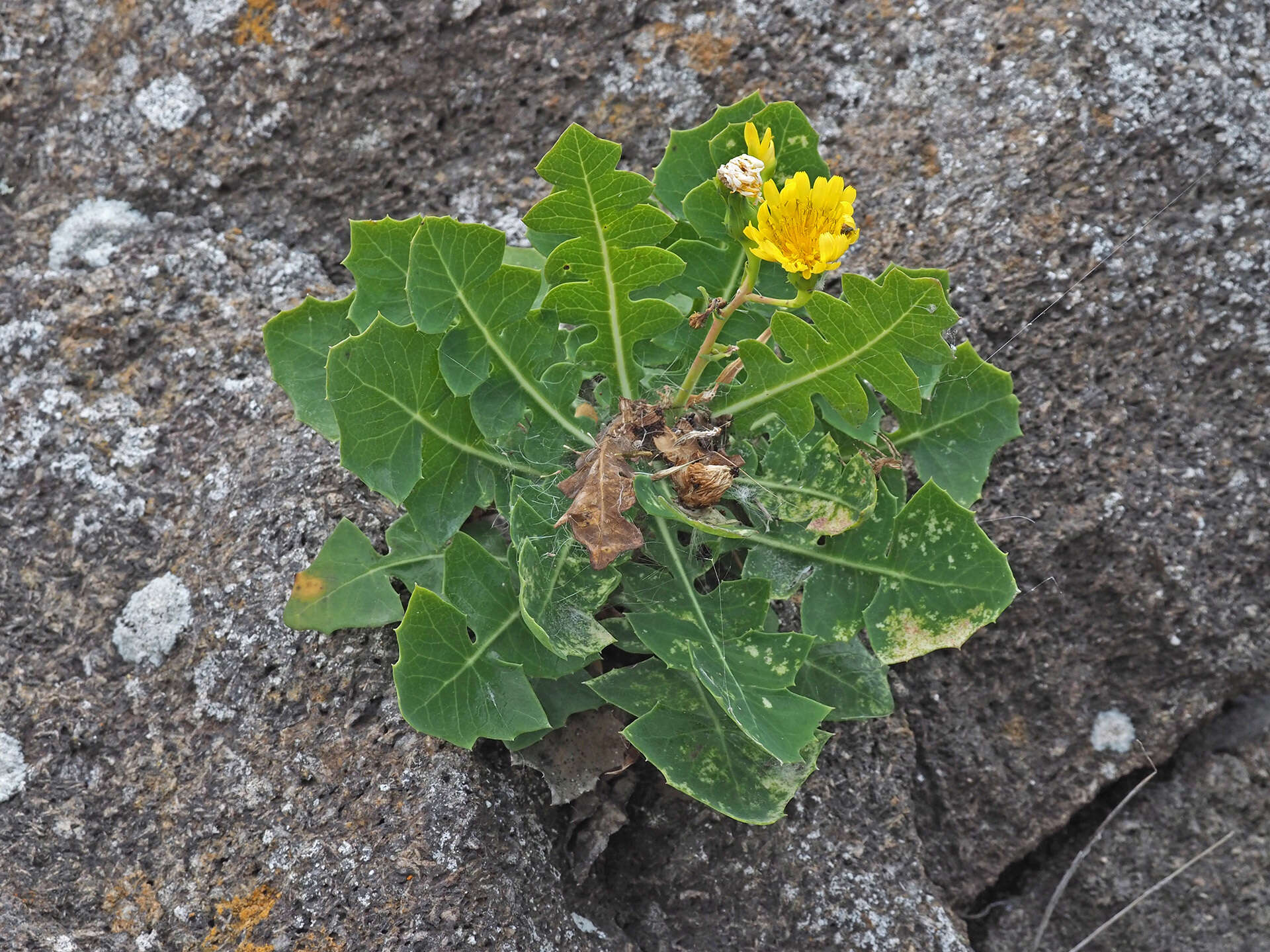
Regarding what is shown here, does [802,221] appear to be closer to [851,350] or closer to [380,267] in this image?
[851,350]

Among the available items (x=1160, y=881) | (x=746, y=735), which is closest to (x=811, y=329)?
(x=746, y=735)

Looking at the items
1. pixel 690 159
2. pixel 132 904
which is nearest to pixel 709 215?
pixel 690 159

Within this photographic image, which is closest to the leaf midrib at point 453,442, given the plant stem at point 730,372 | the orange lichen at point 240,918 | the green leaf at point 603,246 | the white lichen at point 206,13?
the green leaf at point 603,246

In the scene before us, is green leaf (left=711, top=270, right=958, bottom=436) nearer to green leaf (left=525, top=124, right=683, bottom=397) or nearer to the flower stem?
the flower stem

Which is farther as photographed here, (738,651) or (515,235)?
(515,235)

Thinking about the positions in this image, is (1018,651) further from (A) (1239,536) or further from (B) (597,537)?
(B) (597,537)

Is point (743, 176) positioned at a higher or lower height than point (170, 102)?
higher

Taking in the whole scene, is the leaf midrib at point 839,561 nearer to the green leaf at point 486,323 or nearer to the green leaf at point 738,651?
the green leaf at point 738,651

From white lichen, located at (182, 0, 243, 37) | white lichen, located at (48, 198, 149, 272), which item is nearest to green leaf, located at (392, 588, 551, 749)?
white lichen, located at (48, 198, 149, 272)

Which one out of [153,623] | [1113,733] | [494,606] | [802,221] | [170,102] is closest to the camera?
[802,221]
